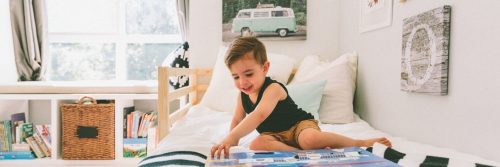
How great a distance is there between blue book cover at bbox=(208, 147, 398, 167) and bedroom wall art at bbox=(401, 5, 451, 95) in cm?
38

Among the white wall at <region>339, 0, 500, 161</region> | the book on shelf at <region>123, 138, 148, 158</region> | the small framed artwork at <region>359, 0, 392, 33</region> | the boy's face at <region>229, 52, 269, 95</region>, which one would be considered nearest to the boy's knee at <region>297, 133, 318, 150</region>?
the boy's face at <region>229, 52, 269, 95</region>

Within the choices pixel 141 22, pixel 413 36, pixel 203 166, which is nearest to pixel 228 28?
pixel 141 22

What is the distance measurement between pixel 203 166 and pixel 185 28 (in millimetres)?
1716

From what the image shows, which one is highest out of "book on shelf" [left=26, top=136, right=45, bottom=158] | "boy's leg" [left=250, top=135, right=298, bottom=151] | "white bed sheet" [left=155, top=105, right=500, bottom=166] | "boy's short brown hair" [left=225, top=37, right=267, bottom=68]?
"boy's short brown hair" [left=225, top=37, right=267, bottom=68]

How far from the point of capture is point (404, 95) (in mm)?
1420

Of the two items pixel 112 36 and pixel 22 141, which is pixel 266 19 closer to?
pixel 112 36

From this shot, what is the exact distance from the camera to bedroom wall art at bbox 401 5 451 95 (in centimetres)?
111

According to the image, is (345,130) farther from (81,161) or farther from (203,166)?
(81,161)

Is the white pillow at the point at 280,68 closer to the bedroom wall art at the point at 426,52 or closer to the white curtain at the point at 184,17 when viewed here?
the white curtain at the point at 184,17

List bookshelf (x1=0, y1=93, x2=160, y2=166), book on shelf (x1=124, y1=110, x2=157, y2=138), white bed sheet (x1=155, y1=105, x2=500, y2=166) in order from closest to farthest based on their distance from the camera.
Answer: white bed sheet (x1=155, y1=105, x2=500, y2=166) < bookshelf (x1=0, y1=93, x2=160, y2=166) < book on shelf (x1=124, y1=110, x2=157, y2=138)

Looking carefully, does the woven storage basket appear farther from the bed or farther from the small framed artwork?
the small framed artwork

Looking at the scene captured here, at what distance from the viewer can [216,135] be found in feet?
4.55

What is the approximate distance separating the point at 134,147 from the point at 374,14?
157 centimetres

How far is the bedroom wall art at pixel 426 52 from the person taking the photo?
111cm
